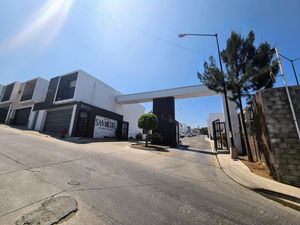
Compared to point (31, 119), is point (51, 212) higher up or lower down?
lower down

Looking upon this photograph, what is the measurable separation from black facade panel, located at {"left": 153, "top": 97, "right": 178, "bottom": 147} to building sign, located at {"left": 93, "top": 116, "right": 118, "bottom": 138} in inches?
312

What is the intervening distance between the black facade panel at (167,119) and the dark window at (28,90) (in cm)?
2212

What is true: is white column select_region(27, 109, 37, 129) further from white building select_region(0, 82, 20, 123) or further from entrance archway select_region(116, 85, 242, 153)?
entrance archway select_region(116, 85, 242, 153)

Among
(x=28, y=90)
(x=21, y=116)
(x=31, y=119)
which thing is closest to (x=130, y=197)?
(x=31, y=119)

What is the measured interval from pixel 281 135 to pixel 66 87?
2308 cm

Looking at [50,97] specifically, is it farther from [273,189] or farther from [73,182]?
[273,189]

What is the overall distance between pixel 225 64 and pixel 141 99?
1320cm

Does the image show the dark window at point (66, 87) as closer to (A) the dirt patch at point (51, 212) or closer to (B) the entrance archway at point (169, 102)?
(B) the entrance archway at point (169, 102)

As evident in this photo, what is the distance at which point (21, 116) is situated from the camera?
1056 inches

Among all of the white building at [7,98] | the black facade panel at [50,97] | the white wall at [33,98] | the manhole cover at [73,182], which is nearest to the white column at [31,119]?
the white wall at [33,98]

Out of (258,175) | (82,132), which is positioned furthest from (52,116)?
(258,175)

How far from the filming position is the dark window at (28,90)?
2566 centimetres

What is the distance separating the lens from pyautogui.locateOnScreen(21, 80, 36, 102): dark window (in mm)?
25656

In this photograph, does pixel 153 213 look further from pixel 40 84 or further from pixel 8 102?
pixel 8 102
